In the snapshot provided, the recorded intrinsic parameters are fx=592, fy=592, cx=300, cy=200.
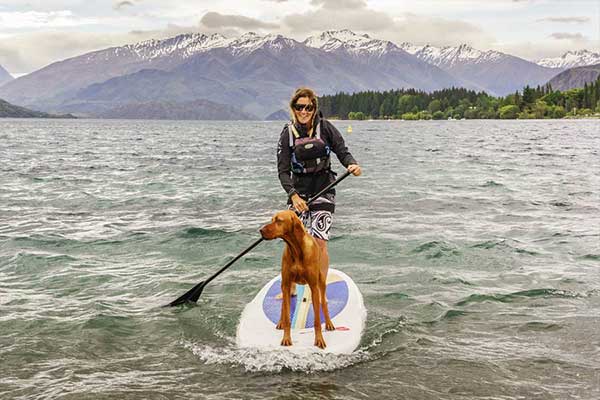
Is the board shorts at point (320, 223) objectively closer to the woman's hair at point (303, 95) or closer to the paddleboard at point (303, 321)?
the paddleboard at point (303, 321)

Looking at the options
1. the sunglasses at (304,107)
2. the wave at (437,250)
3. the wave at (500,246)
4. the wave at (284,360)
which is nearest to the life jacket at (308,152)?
the sunglasses at (304,107)

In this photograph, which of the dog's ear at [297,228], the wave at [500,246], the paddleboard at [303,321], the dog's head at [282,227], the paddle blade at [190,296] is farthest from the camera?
the wave at [500,246]

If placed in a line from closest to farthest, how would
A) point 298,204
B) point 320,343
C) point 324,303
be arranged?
point 320,343 < point 324,303 < point 298,204

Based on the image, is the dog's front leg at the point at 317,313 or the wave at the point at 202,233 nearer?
the dog's front leg at the point at 317,313

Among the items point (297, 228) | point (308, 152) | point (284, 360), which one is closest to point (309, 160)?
point (308, 152)

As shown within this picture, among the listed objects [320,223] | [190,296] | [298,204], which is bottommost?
[190,296]

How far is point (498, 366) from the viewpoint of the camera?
735 cm

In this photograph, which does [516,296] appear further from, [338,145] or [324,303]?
[338,145]

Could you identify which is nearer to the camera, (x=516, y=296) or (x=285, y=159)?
(x=285, y=159)

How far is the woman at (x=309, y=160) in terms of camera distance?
7.96 metres

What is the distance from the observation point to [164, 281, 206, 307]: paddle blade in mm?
9984

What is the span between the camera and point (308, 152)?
814cm

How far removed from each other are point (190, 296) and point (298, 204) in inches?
130

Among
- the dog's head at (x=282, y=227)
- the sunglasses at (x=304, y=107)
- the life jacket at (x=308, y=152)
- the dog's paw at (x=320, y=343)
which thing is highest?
the sunglasses at (x=304, y=107)
